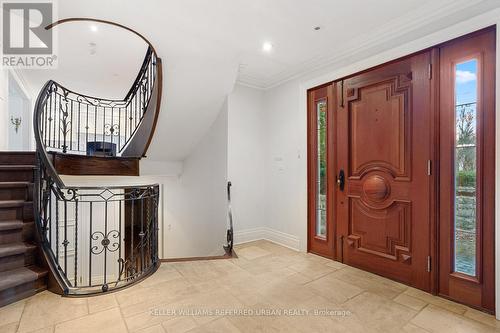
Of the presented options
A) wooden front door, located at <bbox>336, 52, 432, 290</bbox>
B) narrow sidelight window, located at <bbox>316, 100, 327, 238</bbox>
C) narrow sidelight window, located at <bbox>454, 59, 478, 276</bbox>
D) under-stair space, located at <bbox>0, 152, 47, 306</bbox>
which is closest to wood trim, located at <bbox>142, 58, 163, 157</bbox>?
under-stair space, located at <bbox>0, 152, 47, 306</bbox>

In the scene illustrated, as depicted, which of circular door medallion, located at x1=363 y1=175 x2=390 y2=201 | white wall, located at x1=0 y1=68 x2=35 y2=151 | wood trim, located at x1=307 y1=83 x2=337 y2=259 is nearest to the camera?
circular door medallion, located at x1=363 y1=175 x2=390 y2=201

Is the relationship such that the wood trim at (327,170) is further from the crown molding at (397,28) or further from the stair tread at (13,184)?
the stair tread at (13,184)

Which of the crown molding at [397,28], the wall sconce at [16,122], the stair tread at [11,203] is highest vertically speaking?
the crown molding at [397,28]

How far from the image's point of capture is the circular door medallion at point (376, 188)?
105 inches

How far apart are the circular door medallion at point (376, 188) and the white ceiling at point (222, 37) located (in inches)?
57.0

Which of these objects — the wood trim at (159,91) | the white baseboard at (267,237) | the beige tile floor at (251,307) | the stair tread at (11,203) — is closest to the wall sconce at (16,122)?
the wood trim at (159,91)

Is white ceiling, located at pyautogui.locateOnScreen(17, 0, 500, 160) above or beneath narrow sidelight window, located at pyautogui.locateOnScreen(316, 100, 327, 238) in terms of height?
above

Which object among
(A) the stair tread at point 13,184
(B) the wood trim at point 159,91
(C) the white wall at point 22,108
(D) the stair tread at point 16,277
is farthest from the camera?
(C) the white wall at point 22,108

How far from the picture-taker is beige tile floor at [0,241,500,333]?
1805 millimetres

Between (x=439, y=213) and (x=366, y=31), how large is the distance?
1916 millimetres

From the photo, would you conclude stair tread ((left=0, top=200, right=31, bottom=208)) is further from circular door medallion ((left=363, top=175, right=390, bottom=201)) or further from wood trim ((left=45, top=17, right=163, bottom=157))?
circular door medallion ((left=363, top=175, right=390, bottom=201))

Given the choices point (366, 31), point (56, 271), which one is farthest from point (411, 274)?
point (56, 271)

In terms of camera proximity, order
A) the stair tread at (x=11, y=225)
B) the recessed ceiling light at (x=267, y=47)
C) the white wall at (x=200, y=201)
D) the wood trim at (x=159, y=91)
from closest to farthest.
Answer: the stair tread at (x=11, y=225) < the recessed ceiling light at (x=267, y=47) < the wood trim at (x=159, y=91) < the white wall at (x=200, y=201)

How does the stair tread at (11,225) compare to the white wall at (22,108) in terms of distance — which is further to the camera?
the white wall at (22,108)
